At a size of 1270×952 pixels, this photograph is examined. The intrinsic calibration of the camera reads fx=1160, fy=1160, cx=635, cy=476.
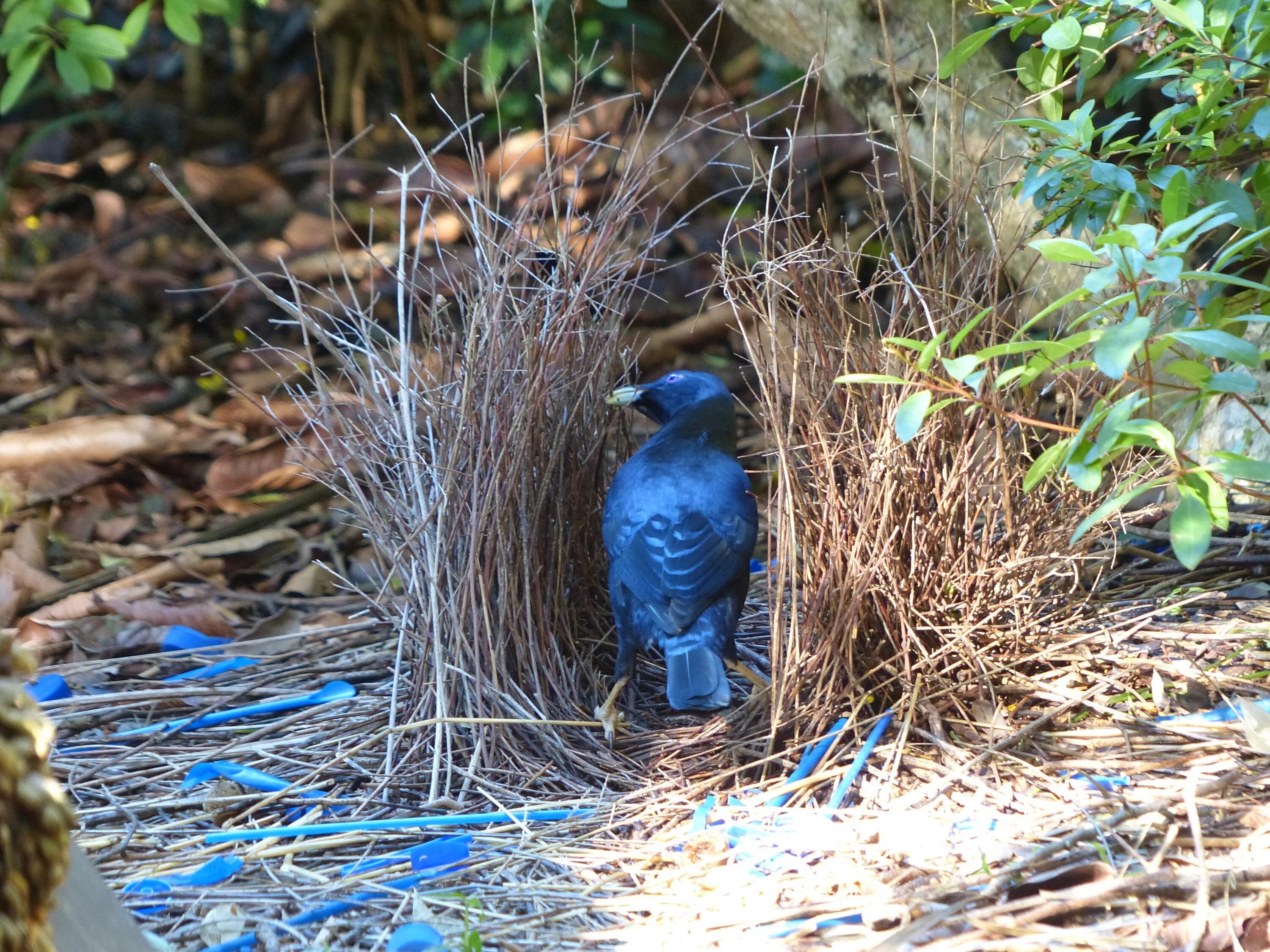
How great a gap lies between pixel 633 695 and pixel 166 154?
16.4 feet

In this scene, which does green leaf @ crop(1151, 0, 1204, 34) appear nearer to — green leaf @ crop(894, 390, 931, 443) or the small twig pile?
the small twig pile

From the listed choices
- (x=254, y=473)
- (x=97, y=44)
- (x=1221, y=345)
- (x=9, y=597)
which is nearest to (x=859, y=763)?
(x=1221, y=345)

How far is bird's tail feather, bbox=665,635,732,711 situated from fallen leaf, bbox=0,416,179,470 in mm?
2753

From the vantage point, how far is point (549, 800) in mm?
2324

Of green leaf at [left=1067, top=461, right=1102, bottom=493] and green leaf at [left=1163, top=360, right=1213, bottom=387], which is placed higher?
green leaf at [left=1163, top=360, right=1213, bottom=387]

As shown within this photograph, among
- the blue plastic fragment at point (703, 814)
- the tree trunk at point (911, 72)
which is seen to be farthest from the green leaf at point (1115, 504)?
the tree trunk at point (911, 72)

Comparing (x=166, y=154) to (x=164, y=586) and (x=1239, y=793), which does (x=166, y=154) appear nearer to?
(x=164, y=586)

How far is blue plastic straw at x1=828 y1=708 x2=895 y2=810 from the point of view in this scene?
2180mm

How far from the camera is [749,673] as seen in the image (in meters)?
2.71

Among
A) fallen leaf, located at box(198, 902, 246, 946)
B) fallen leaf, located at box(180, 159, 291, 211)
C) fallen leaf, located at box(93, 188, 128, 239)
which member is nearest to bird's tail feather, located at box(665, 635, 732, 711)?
fallen leaf, located at box(198, 902, 246, 946)

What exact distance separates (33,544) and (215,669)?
1.18 metres

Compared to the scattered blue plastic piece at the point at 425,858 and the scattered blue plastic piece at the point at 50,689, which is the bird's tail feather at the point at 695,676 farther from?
the scattered blue plastic piece at the point at 50,689

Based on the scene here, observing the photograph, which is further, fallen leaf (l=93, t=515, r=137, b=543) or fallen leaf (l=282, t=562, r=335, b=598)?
fallen leaf (l=93, t=515, r=137, b=543)

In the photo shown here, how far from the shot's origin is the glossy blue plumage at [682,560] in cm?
255
